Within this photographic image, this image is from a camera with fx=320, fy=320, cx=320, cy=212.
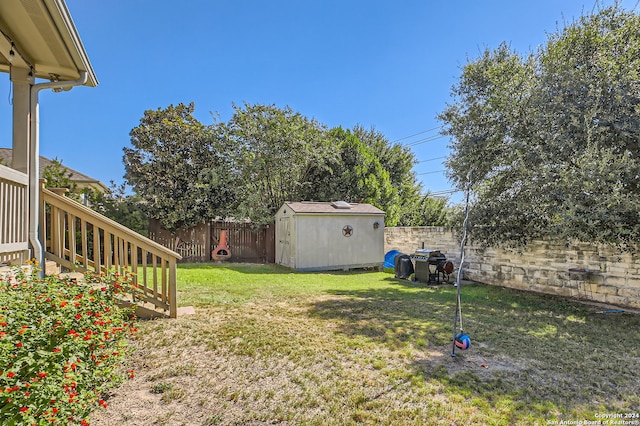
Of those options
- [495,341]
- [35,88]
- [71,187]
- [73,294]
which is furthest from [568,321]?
[71,187]

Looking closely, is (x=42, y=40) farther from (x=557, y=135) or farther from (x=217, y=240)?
(x=217, y=240)

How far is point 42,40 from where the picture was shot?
11.3 ft

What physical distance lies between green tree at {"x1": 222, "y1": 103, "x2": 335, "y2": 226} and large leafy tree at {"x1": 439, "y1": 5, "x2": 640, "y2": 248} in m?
7.37

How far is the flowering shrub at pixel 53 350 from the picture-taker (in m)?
1.49

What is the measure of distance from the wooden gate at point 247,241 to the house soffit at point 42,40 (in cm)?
903

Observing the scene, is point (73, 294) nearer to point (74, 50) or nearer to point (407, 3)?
point (74, 50)

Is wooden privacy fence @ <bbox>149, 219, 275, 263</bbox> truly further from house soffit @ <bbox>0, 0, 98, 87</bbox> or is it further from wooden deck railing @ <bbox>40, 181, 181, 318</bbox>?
house soffit @ <bbox>0, 0, 98, 87</bbox>

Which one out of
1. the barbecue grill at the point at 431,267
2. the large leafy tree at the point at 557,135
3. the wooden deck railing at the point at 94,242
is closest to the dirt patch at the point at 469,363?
the large leafy tree at the point at 557,135

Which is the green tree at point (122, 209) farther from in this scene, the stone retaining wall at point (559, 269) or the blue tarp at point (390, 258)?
the stone retaining wall at point (559, 269)

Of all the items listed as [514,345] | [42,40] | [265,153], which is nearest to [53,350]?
[42,40]

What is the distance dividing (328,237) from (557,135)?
7.02 m

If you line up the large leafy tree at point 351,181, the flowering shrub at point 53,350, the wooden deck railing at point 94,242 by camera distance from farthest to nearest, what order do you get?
the large leafy tree at point 351,181 < the wooden deck railing at point 94,242 < the flowering shrub at point 53,350

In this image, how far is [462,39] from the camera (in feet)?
28.3

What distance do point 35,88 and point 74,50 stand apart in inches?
26.5
